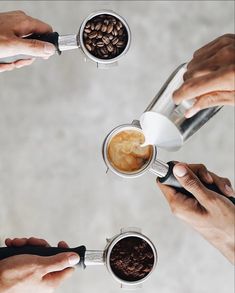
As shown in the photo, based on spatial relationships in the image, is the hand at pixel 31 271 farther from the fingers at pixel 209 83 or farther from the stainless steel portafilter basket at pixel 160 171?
the fingers at pixel 209 83

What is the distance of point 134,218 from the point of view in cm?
146

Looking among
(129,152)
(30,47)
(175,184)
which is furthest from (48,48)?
(175,184)

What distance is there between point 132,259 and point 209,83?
17.4 inches

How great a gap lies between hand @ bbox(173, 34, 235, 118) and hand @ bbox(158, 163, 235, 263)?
0.45ft

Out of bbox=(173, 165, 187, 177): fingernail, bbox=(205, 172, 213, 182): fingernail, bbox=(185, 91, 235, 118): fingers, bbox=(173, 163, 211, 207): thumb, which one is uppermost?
bbox=(185, 91, 235, 118): fingers

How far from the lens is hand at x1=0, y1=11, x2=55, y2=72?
1.12m

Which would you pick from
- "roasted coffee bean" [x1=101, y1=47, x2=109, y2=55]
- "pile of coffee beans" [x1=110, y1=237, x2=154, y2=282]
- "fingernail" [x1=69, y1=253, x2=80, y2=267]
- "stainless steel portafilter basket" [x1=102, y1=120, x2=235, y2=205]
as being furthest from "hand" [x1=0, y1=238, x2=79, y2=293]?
"roasted coffee bean" [x1=101, y1=47, x2=109, y2=55]

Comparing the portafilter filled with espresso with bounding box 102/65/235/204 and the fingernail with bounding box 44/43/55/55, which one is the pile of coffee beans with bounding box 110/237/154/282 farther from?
the fingernail with bounding box 44/43/55/55

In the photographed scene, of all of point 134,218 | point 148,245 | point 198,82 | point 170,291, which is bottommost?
point 170,291

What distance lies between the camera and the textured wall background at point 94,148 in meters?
1.45

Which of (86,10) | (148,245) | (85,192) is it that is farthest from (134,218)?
(86,10)

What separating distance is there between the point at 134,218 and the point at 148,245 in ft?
0.95

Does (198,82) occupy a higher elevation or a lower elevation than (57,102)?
higher

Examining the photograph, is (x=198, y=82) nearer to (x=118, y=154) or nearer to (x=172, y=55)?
(x=118, y=154)
